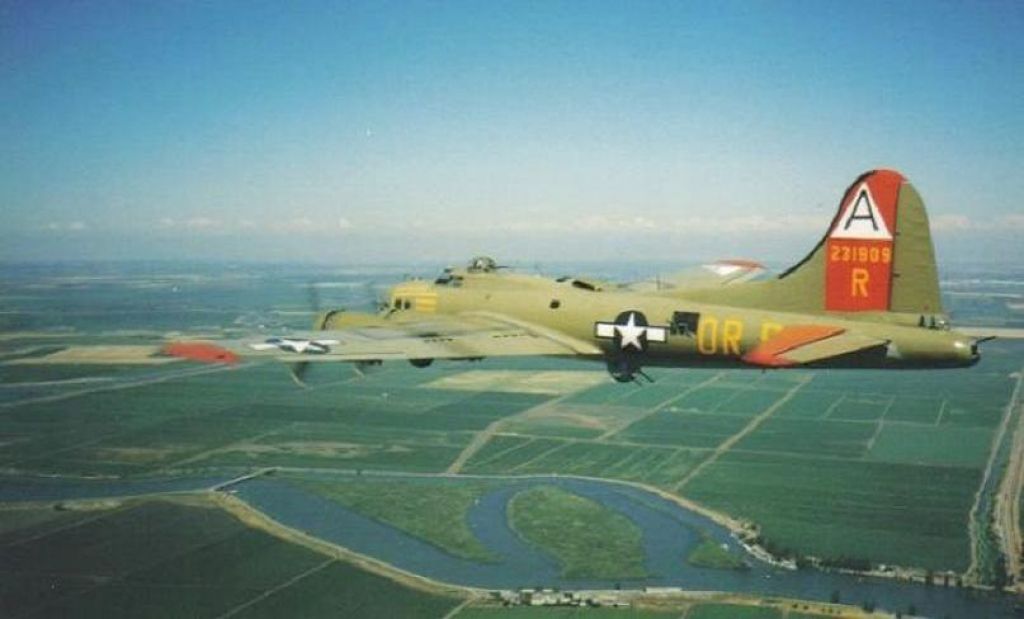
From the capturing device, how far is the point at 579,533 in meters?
75.9

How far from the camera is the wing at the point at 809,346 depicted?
22297mm

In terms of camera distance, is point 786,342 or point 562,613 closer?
point 786,342

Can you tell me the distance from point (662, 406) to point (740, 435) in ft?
72.2

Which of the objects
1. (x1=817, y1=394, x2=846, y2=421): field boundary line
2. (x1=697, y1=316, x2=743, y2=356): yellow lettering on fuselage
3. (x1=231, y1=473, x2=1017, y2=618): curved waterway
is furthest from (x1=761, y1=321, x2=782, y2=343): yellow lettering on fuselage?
(x1=817, y1=394, x2=846, y2=421): field boundary line

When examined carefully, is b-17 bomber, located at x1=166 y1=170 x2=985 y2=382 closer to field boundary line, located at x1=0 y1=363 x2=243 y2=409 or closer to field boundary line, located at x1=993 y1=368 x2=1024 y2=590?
field boundary line, located at x1=993 y1=368 x2=1024 y2=590

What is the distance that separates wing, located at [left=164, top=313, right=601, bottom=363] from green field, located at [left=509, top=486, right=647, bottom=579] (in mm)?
43923

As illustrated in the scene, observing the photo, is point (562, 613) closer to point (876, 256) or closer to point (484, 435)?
point (876, 256)

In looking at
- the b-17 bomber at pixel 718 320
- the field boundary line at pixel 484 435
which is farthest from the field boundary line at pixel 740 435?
the b-17 bomber at pixel 718 320

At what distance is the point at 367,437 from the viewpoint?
112m

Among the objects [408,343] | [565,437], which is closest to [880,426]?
[565,437]

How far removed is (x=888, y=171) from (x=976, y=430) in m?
113

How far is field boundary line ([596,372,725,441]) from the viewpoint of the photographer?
114625mm

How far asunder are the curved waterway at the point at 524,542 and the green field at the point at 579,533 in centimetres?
106

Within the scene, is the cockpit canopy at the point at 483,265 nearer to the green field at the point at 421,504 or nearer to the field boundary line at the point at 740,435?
the green field at the point at 421,504
